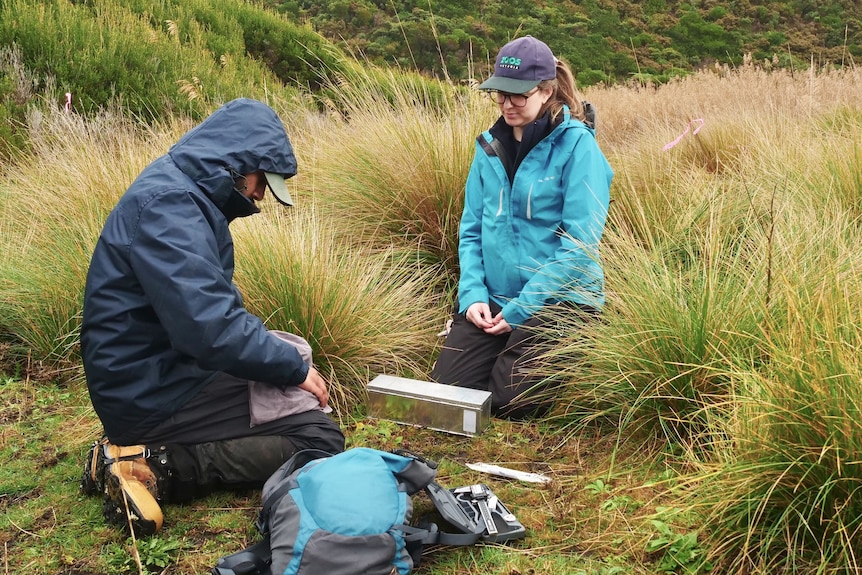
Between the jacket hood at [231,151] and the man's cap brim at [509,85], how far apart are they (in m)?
1.31

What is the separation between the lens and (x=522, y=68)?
3859mm

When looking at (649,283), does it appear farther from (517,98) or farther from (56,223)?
(56,223)

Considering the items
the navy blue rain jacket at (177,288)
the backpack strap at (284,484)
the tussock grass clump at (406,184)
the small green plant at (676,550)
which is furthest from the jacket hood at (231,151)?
the tussock grass clump at (406,184)

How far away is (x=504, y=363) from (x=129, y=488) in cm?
179

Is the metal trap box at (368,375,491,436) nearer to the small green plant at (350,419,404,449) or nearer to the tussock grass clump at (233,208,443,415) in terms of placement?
the small green plant at (350,419,404,449)

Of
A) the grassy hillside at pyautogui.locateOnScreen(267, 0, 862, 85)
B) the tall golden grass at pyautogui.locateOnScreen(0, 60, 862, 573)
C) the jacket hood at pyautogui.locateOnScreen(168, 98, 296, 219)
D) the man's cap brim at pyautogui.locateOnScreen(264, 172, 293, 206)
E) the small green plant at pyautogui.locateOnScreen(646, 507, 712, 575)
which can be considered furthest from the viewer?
the grassy hillside at pyautogui.locateOnScreen(267, 0, 862, 85)

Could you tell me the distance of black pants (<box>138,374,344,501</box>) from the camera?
3.01 m

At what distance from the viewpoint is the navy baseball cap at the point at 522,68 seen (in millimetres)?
3848

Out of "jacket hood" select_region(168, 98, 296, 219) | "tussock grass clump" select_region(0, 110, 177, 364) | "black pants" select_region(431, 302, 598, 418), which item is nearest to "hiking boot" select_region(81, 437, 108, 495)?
"jacket hood" select_region(168, 98, 296, 219)

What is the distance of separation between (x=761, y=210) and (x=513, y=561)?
2718 millimetres

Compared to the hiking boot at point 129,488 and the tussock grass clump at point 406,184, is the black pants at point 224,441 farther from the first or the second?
the tussock grass clump at point 406,184

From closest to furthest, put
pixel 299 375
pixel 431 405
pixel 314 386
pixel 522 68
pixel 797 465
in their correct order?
pixel 797 465, pixel 299 375, pixel 314 386, pixel 431 405, pixel 522 68

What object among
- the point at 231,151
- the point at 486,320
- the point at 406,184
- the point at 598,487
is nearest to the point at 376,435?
the point at 486,320

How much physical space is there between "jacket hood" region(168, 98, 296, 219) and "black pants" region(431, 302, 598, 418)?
1473 mm
